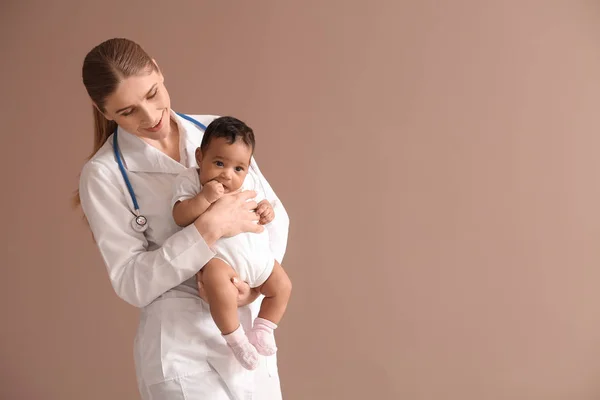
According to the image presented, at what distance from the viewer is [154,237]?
2.10m

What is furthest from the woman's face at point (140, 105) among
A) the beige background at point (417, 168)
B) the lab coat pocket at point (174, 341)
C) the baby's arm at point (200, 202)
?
the beige background at point (417, 168)

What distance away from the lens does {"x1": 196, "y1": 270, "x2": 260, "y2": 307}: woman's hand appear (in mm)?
1985

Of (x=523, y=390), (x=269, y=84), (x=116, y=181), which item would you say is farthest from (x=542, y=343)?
(x=116, y=181)

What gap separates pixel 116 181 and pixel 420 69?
84.2 inches

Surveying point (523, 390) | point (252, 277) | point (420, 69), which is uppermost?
point (420, 69)

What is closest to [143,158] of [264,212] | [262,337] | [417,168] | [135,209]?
[135,209]

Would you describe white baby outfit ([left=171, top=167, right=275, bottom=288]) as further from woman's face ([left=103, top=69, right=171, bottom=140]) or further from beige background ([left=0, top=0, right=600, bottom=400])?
beige background ([left=0, top=0, right=600, bottom=400])

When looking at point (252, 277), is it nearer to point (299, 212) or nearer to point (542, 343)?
point (299, 212)

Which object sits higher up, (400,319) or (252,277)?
(252,277)

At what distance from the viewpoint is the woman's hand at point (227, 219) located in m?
1.95

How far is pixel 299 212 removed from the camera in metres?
3.92

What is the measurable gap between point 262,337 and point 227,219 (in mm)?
332

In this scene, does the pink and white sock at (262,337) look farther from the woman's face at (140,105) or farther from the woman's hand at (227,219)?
the woman's face at (140,105)

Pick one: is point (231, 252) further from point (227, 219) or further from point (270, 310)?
point (270, 310)
